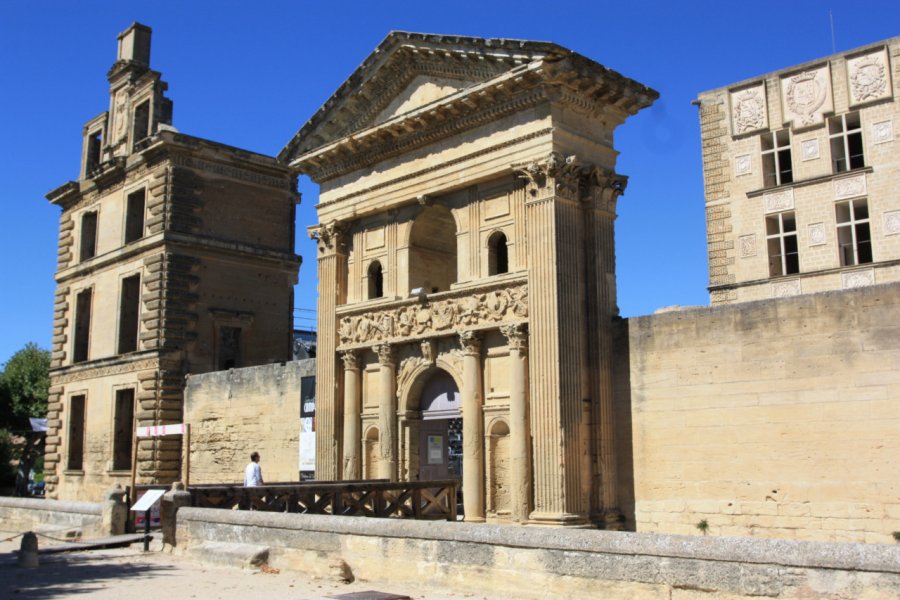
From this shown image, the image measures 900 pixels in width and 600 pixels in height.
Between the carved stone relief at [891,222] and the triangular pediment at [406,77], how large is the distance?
64.1 feet

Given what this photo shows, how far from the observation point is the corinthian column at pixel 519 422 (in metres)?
17.3

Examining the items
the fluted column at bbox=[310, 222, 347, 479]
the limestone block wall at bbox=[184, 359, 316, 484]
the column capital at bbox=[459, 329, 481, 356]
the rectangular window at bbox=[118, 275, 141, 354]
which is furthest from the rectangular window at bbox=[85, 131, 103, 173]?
the column capital at bbox=[459, 329, 481, 356]

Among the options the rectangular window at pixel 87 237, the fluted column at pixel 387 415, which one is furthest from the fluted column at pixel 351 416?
the rectangular window at pixel 87 237

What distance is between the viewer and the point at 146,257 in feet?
97.8

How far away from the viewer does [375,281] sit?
21906mm

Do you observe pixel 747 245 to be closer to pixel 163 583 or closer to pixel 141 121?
pixel 141 121

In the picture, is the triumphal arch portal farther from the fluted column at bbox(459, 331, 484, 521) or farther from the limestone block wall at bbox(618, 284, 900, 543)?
the limestone block wall at bbox(618, 284, 900, 543)

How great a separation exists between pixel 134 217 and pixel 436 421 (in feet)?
53.3

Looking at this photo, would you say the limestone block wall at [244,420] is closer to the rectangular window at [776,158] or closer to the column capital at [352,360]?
the column capital at [352,360]

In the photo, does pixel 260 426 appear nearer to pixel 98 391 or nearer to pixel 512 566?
pixel 98 391

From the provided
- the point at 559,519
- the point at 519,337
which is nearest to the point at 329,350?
the point at 519,337

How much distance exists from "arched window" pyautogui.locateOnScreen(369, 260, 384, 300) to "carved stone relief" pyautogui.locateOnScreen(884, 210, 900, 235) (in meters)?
19.5

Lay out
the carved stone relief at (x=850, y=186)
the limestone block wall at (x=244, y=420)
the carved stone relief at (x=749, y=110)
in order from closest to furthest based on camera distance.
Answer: the limestone block wall at (x=244, y=420) → the carved stone relief at (x=850, y=186) → the carved stone relief at (x=749, y=110)

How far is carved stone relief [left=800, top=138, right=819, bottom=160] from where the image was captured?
34.1 m
